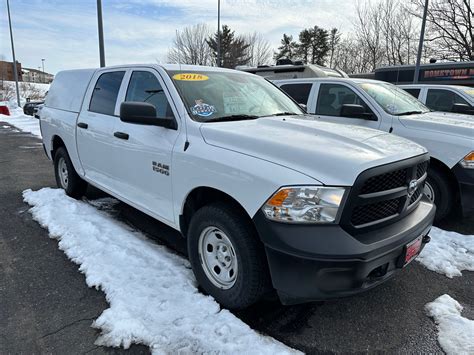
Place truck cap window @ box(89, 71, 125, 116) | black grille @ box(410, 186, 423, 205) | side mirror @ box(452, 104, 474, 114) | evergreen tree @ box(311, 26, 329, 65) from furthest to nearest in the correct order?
evergreen tree @ box(311, 26, 329, 65), side mirror @ box(452, 104, 474, 114), truck cap window @ box(89, 71, 125, 116), black grille @ box(410, 186, 423, 205)

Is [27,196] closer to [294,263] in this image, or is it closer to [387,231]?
[294,263]

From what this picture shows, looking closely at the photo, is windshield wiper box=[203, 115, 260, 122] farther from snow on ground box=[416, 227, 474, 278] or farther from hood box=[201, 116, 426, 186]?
snow on ground box=[416, 227, 474, 278]

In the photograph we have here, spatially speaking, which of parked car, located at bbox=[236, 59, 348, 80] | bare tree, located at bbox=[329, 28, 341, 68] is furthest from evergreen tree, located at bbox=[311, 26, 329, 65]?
parked car, located at bbox=[236, 59, 348, 80]

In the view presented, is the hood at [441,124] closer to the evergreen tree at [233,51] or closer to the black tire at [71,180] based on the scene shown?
the black tire at [71,180]

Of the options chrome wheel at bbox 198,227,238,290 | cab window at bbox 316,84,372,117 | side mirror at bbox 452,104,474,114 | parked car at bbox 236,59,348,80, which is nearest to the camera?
chrome wheel at bbox 198,227,238,290

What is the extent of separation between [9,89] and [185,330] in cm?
4708

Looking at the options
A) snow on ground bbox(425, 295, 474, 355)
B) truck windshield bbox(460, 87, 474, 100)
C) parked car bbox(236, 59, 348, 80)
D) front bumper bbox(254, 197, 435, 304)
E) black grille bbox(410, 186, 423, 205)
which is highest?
parked car bbox(236, 59, 348, 80)

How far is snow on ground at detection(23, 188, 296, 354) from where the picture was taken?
2412 mm

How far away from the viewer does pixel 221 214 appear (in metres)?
2.60

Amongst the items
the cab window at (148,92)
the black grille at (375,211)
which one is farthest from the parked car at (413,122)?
the cab window at (148,92)

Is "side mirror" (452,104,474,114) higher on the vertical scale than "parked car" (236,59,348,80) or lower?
lower

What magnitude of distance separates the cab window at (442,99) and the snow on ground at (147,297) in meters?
6.25

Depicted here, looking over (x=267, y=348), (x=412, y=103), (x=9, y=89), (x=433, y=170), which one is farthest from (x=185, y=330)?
(x=9, y=89)

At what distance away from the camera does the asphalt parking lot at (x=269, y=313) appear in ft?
8.11
